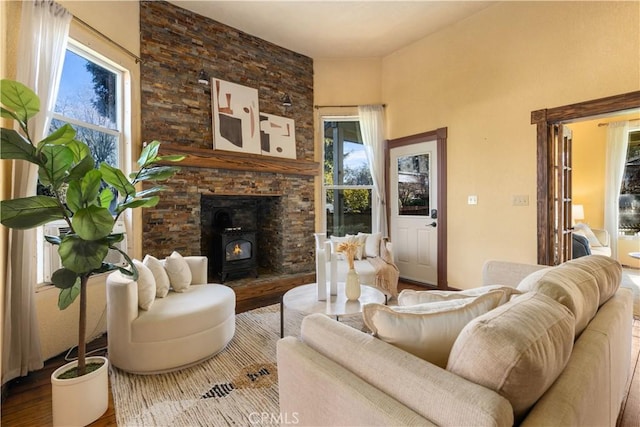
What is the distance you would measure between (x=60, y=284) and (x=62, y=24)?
2.00 meters

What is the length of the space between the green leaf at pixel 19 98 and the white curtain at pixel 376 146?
390 centimetres

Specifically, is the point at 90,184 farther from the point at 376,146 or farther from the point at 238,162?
the point at 376,146

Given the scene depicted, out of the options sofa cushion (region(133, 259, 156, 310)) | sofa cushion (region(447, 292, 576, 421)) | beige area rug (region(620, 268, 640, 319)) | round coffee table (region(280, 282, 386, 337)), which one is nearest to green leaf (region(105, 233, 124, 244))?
sofa cushion (region(133, 259, 156, 310))

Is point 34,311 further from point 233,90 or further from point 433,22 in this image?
point 433,22

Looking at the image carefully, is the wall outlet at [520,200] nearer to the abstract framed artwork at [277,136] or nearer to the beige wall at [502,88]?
the beige wall at [502,88]

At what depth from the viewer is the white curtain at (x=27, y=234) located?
1938 millimetres

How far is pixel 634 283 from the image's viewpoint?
412 cm

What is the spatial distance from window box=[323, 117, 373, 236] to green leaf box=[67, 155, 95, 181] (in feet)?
11.4

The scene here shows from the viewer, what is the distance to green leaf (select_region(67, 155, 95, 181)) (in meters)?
1.55

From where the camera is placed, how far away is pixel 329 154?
15.9 feet

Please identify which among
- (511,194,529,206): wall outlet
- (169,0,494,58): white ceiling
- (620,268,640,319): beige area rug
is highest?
(169,0,494,58): white ceiling

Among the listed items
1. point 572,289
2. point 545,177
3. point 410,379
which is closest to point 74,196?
point 410,379

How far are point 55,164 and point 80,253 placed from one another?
472 mm

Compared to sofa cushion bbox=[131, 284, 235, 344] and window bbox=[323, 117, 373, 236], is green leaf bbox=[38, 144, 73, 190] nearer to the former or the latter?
sofa cushion bbox=[131, 284, 235, 344]
